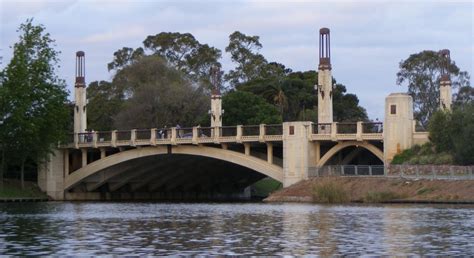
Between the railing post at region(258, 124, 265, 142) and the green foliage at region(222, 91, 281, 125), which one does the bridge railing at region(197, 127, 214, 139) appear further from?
the green foliage at region(222, 91, 281, 125)

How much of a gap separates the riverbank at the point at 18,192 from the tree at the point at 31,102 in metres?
1.50

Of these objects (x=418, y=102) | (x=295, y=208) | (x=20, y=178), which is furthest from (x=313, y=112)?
(x=295, y=208)

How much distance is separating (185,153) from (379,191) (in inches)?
956

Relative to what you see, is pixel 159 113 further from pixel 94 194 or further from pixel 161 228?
pixel 161 228

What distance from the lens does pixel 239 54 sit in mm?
156125

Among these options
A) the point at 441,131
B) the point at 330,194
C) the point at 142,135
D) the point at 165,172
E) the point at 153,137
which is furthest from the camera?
the point at 165,172

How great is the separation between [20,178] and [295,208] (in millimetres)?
46874

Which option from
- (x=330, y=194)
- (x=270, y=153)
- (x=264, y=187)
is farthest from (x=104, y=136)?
(x=330, y=194)

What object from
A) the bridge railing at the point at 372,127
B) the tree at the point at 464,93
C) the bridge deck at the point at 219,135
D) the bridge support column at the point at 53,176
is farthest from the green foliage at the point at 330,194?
the tree at the point at 464,93

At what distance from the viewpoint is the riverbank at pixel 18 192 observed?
97.2 meters

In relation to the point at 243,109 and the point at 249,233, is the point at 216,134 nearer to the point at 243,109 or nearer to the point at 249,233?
the point at 243,109

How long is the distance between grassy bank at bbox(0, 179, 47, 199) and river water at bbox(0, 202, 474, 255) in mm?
35416

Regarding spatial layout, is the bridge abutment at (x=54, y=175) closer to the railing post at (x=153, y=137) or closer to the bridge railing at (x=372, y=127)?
the railing post at (x=153, y=137)

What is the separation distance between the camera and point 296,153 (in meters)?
85.9
